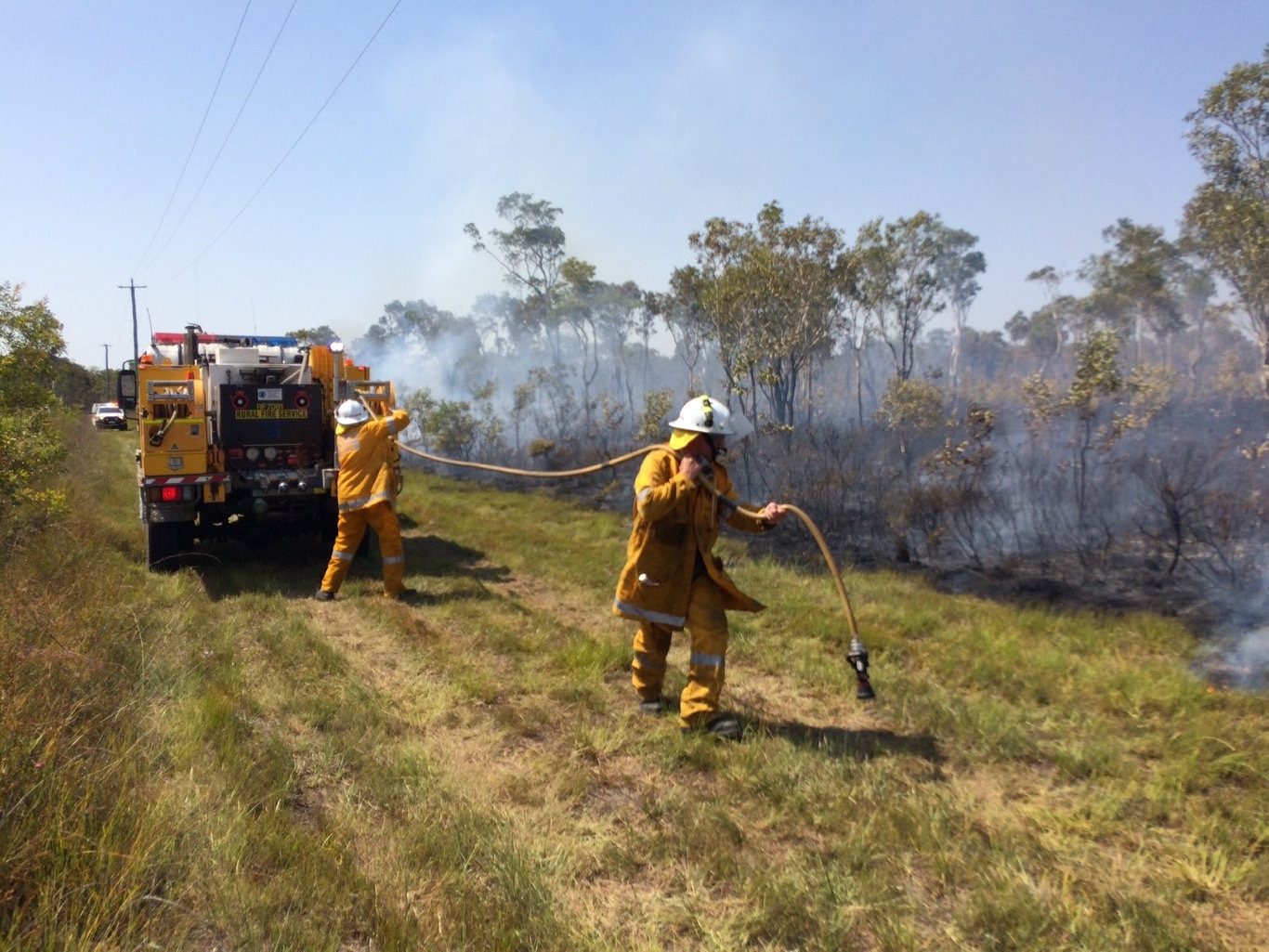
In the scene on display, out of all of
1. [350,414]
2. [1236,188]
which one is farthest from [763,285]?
[350,414]

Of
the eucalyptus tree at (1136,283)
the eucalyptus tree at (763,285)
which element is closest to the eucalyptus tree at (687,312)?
the eucalyptus tree at (763,285)

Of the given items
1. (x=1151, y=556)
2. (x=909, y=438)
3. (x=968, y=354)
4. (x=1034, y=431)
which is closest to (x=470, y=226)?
(x=909, y=438)

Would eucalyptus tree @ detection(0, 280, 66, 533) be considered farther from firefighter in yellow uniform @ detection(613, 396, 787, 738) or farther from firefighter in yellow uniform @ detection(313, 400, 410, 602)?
firefighter in yellow uniform @ detection(613, 396, 787, 738)

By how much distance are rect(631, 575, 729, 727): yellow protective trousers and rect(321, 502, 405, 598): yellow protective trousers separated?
3371 millimetres

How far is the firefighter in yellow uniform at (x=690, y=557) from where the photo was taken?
13.5ft

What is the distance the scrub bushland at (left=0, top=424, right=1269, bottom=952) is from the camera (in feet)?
8.23

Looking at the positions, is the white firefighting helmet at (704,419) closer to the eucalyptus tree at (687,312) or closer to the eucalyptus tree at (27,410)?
the eucalyptus tree at (27,410)

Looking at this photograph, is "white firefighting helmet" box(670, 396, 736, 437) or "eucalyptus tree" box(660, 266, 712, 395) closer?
"white firefighting helmet" box(670, 396, 736, 437)

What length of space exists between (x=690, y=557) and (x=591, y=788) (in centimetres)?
135

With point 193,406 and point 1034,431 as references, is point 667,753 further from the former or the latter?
point 1034,431

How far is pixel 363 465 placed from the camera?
7.06 metres

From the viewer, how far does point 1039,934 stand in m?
2.53

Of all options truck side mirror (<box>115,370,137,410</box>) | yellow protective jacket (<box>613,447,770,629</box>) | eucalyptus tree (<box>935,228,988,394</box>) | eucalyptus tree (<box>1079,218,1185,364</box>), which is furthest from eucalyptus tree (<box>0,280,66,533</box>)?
eucalyptus tree (<box>935,228,988,394</box>)

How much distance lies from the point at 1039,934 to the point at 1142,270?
29337 mm
